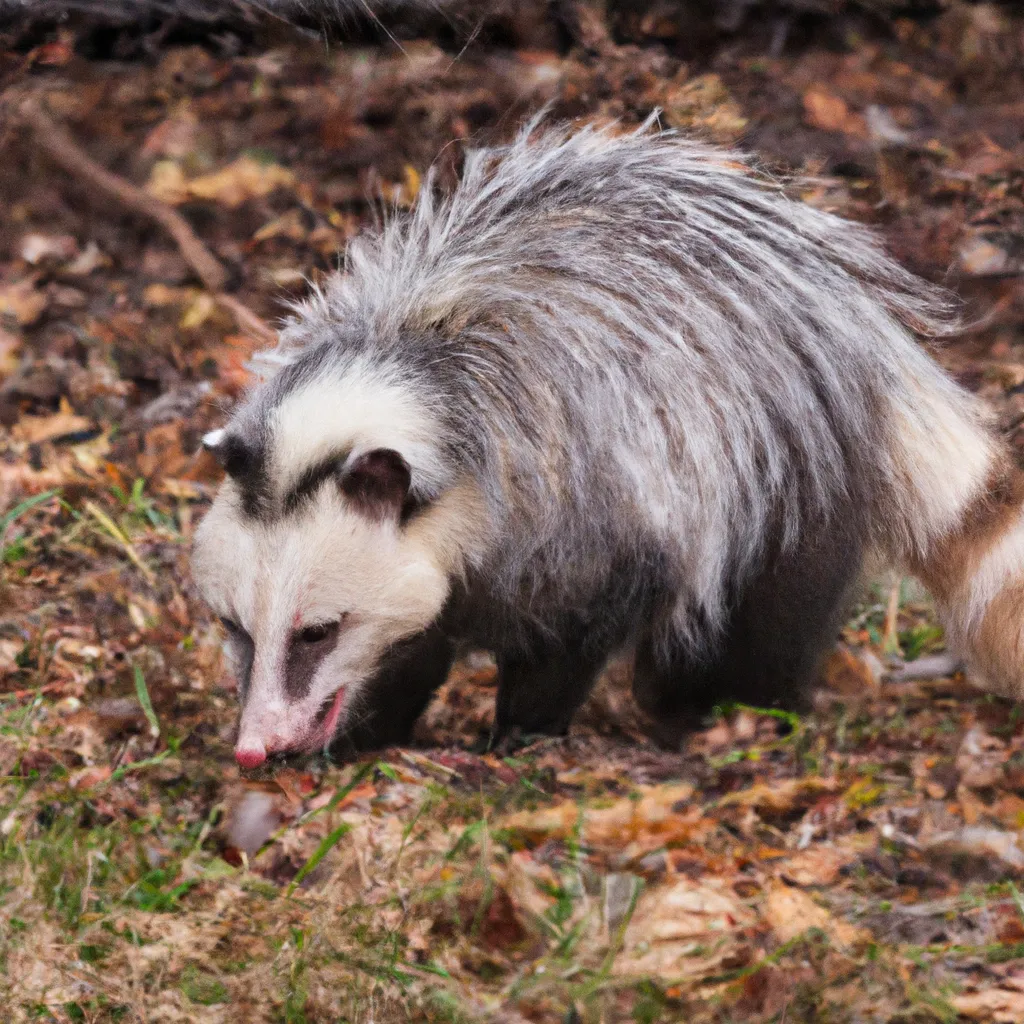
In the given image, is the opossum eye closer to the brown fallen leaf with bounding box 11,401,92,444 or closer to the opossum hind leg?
the opossum hind leg

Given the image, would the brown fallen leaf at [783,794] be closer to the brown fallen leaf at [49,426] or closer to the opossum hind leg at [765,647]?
the opossum hind leg at [765,647]

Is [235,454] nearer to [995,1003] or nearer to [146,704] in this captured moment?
[146,704]

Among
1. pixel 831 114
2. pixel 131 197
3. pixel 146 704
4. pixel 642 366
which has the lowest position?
pixel 146 704

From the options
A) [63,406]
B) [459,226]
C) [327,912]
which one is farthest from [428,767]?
[63,406]

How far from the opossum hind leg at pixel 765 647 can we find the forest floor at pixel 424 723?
90mm

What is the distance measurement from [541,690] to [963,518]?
1.26 m

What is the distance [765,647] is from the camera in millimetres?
3594

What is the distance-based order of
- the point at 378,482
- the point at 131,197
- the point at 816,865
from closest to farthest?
the point at 378,482
the point at 816,865
the point at 131,197

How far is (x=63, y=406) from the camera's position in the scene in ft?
16.9

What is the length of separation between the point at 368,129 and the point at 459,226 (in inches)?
107

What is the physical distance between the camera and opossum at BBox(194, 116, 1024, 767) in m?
3.07

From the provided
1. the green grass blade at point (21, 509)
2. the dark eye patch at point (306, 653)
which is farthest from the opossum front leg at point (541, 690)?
the green grass blade at point (21, 509)

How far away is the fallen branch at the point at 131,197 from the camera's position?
561 centimetres

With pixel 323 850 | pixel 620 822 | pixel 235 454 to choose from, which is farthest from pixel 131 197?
pixel 620 822
